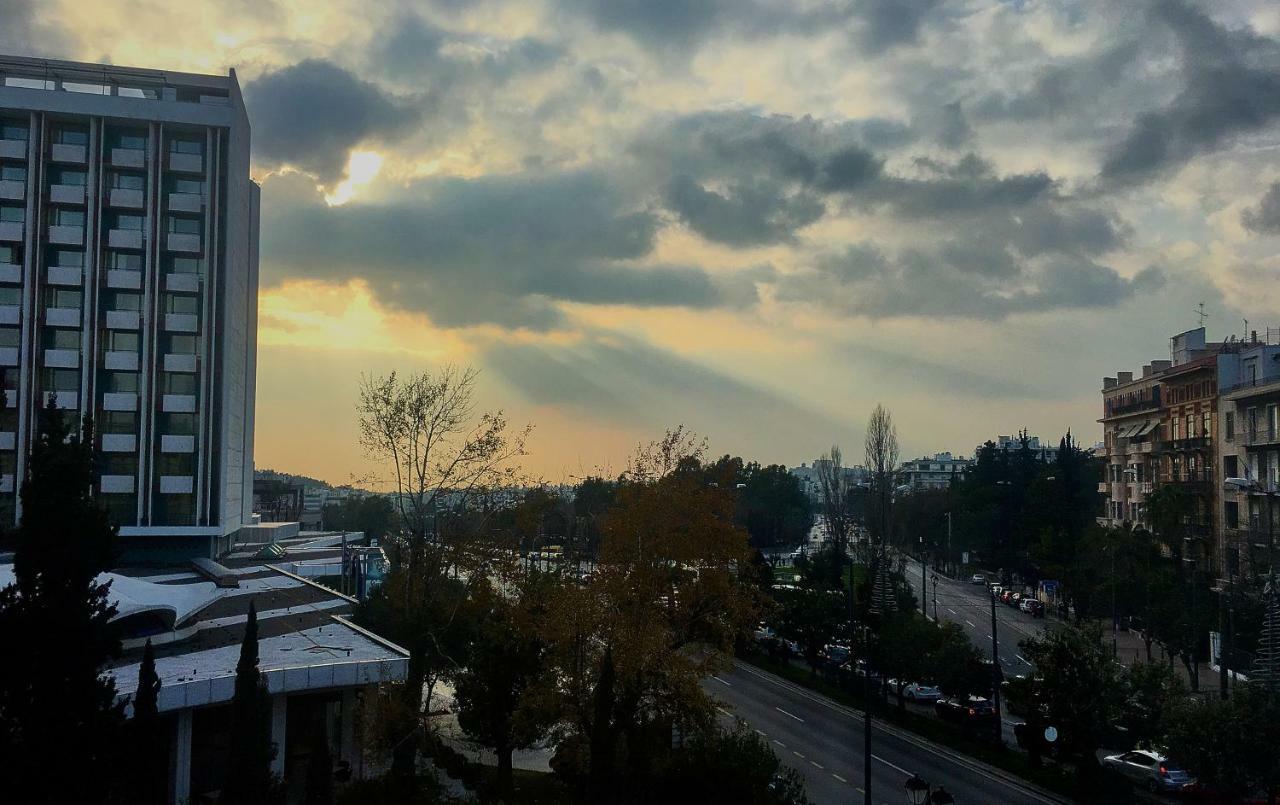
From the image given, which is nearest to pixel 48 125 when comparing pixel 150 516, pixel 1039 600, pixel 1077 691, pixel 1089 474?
pixel 150 516

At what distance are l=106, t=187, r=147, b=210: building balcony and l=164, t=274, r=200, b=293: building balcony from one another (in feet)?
11.2

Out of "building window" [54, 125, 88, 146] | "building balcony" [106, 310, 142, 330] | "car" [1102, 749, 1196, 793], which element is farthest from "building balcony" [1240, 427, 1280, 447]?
"building window" [54, 125, 88, 146]

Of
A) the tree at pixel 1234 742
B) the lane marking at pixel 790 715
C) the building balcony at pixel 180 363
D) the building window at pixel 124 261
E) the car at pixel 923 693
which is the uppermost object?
the building window at pixel 124 261

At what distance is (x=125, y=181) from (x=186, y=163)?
2.78m

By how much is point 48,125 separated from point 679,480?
36.1 metres

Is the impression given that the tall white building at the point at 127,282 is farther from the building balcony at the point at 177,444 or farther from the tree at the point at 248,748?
the tree at the point at 248,748

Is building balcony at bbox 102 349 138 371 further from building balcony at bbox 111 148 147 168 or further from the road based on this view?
the road

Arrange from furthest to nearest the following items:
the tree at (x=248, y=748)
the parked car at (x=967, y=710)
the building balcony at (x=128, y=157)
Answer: the building balcony at (x=128, y=157) → the parked car at (x=967, y=710) → the tree at (x=248, y=748)

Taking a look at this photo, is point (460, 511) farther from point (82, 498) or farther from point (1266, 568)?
point (1266, 568)

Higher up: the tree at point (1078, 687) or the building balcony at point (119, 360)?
the building balcony at point (119, 360)

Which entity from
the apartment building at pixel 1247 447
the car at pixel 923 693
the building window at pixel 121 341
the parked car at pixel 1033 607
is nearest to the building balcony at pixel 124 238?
the building window at pixel 121 341

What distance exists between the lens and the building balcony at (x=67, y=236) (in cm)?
4344

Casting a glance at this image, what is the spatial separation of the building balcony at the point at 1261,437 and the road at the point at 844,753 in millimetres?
24506

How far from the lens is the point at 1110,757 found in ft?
104
